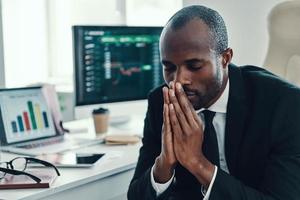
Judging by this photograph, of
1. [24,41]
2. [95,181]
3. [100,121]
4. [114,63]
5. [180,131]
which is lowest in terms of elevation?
[95,181]

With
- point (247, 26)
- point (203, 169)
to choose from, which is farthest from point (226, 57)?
point (247, 26)

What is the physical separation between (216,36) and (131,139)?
32.7 inches

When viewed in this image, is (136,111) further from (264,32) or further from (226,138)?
(226,138)

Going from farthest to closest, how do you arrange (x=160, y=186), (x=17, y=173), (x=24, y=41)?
(x=24, y=41) < (x=17, y=173) < (x=160, y=186)

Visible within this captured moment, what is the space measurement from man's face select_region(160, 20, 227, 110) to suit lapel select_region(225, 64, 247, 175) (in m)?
0.09

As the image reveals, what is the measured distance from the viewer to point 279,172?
1318 millimetres

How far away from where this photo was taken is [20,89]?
2025mm

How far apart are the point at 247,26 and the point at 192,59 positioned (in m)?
1.55

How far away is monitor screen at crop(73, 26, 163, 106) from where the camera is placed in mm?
2221

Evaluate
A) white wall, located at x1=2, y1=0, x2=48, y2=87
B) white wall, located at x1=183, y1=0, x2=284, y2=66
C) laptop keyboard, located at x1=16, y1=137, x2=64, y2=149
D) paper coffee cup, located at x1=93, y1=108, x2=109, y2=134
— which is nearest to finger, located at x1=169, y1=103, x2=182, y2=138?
laptop keyboard, located at x1=16, y1=137, x2=64, y2=149

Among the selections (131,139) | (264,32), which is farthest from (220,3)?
(131,139)

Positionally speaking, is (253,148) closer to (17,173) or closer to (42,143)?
(17,173)

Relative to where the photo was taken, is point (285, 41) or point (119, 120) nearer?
point (285, 41)

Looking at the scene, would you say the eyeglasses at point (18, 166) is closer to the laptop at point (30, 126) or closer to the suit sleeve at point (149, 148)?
the laptop at point (30, 126)
